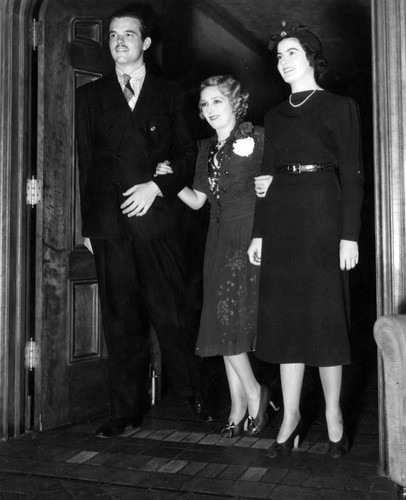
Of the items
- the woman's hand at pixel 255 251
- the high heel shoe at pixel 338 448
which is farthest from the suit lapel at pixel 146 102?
the high heel shoe at pixel 338 448

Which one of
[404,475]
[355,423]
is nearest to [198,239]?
[355,423]

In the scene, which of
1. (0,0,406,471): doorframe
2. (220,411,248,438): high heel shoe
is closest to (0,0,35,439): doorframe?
(0,0,406,471): doorframe

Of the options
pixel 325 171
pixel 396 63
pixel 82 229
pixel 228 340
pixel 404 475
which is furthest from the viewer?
pixel 82 229

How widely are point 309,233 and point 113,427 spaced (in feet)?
5.06

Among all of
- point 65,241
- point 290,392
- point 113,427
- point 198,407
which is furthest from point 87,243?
point 290,392

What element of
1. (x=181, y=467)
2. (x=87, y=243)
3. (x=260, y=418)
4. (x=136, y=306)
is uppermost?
(x=87, y=243)

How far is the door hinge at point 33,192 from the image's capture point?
3.81 m

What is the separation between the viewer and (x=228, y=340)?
3566mm

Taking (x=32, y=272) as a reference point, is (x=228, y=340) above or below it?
below

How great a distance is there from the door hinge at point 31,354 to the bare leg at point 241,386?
1.07m

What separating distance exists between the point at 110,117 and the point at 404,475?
240 centimetres

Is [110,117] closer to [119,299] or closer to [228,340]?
[119,299]

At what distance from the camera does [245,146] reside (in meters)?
3.62

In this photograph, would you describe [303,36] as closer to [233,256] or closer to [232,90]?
[232,90]
